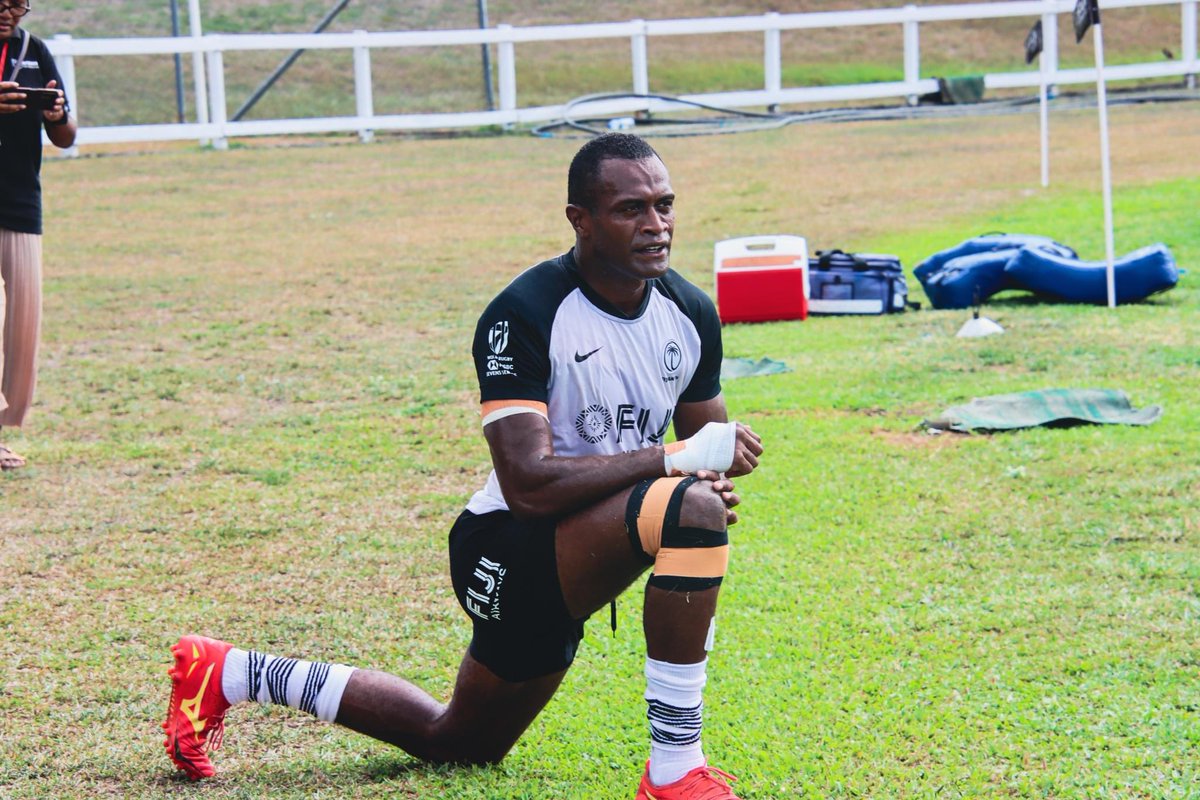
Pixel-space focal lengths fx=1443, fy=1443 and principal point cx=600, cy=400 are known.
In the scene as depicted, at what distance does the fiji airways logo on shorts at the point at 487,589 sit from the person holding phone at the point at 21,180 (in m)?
4.11

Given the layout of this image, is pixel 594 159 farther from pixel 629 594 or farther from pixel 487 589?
pixel 629 594

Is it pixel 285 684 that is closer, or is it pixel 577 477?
pixel 577 477

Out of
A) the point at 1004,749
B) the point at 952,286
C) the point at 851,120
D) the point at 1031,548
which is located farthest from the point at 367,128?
the point at 1004,749

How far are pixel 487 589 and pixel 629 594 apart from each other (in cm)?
196

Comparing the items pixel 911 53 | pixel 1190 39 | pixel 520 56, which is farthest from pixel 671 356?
pixel 520 56

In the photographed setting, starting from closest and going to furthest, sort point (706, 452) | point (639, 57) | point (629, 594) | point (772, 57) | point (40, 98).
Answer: point (706, 452)
point (629, 594)
point (40, 98)
point (639, 57)
point (772, 57)

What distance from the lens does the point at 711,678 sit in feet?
15.6

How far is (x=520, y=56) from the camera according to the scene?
32812 millimetres

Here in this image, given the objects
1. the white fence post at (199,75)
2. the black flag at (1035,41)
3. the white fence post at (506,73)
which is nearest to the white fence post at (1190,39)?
the black flag at (1035,41)

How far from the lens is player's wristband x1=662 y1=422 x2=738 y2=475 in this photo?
→ 3521mm

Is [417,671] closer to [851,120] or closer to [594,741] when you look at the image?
[594,741]

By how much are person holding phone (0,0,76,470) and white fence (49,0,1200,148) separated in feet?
47.5

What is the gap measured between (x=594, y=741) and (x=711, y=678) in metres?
0.59

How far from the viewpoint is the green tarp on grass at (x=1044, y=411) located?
303 inches
